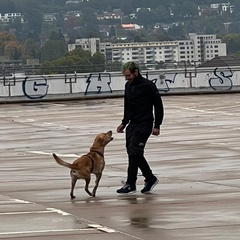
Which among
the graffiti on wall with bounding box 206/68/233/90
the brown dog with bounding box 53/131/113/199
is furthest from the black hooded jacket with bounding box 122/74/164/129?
the graffiti on wall with bounding box 206/68/233/90

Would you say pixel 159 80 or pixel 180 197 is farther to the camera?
pixel 159 80

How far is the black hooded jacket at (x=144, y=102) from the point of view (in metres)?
15.1

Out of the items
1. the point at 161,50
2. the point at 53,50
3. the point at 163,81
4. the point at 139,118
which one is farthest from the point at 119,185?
the point at 161,50

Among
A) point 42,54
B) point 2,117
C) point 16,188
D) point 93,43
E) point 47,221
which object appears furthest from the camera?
point 42,54

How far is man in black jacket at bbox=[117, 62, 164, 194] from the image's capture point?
1507 centimetres

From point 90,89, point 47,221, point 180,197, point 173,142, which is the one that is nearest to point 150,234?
point 47,221

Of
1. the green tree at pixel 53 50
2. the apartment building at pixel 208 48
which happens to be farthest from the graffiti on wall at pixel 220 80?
the green tree at pixel 53 50

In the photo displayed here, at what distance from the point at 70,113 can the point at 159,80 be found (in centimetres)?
1260

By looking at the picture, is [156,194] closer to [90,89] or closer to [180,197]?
[180,197]

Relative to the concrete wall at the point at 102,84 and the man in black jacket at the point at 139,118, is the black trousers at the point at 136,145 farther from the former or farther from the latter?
the concrete wall at the point at 102,84

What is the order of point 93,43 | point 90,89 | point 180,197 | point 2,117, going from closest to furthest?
point 180,197
point 2,117
point 90,89
point 93,43

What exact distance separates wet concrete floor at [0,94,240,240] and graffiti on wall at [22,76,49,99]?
16.1 metres

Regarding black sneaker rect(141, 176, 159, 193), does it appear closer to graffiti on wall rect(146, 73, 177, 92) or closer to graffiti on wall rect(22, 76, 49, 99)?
graffiti on wall rect(22, 76, 49, 99)

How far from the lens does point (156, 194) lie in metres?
15.0
